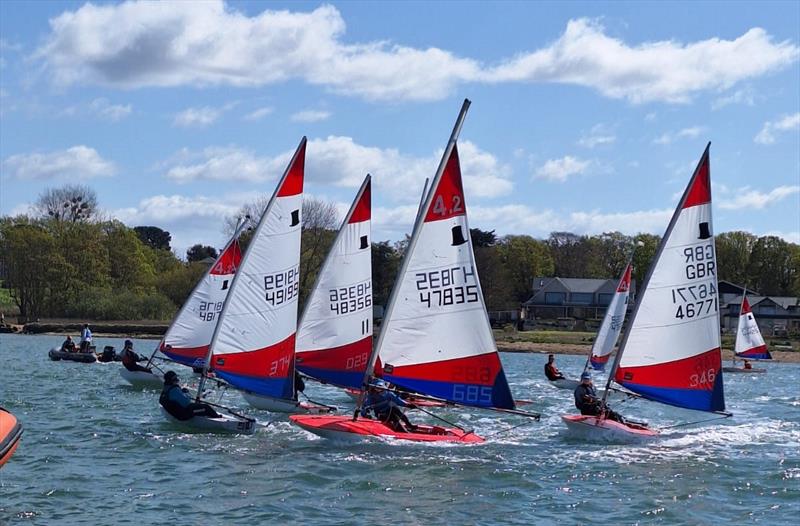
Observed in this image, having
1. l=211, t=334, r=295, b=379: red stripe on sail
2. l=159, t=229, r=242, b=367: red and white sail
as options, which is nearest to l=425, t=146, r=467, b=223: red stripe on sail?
l=211, t=334, r=295, b=379: red stripe on sail

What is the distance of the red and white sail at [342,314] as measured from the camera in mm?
28406

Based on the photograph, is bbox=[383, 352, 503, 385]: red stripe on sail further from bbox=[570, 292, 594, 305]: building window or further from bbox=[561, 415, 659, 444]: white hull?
bbox=[570, 292, 594, 305]: building window

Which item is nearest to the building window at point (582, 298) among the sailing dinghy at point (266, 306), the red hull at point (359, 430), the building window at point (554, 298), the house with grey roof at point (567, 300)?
the house with grey roof at point (567, 300)

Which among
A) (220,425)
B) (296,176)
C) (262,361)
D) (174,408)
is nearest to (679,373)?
(262,361)

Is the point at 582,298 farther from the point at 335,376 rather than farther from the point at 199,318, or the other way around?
the point at 335,376

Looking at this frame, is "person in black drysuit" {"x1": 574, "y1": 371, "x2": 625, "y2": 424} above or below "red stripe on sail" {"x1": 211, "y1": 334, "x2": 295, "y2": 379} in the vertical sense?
below

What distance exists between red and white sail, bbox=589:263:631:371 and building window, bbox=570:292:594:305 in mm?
76199

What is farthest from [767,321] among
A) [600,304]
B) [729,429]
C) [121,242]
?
[729,429]

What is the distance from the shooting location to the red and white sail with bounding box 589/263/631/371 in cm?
4247

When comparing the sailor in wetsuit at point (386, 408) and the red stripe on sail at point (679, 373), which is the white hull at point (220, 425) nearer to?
the sailor in wetsuit at point (386, 408)

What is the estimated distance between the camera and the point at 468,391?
73.7 ft

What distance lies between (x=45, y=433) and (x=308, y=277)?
64.6 metres

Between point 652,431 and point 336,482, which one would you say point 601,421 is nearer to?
point 652,431

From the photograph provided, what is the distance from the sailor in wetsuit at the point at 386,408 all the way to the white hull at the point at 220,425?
258cm
